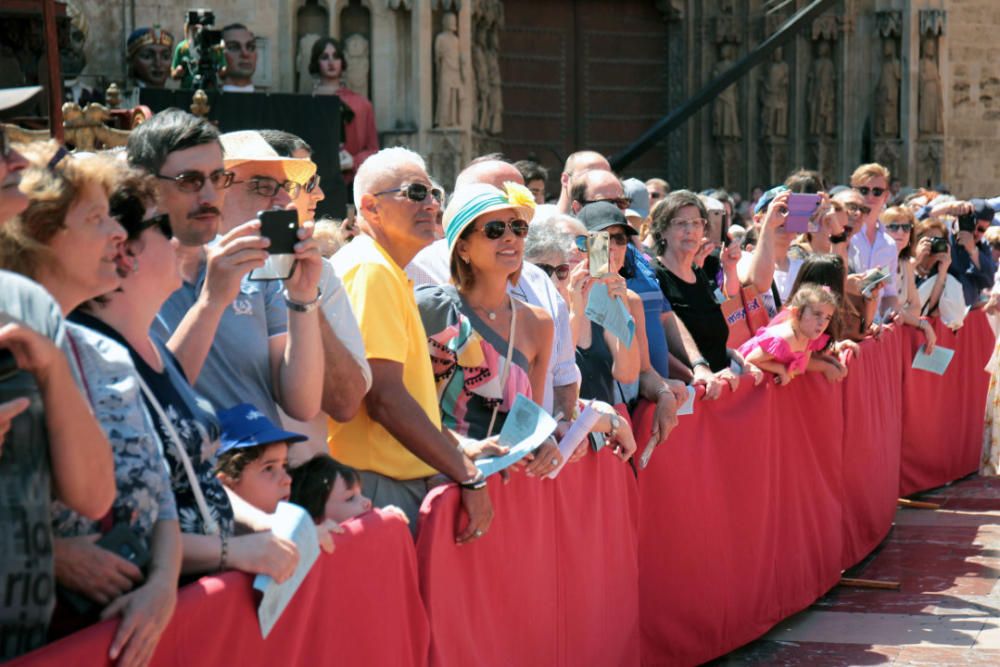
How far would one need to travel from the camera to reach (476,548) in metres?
4.57

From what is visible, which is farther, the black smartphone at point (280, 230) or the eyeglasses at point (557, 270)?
the eyeglasses at point (557, 270)

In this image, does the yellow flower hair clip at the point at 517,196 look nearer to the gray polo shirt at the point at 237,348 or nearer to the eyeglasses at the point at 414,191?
the eyeglasses at the point at 414,191

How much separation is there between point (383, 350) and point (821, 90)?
53.5 ft

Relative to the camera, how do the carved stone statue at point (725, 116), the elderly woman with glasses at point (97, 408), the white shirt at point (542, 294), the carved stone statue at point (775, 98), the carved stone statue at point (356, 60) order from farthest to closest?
the carved stone statue at point (775, 98) → the carved stone statue at point (725, 116) → the carved stone statue at point (356, 60) → the white shirt at point (542, 294) → the elderly woman with glasses at point (97, 408)

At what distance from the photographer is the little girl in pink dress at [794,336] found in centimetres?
761

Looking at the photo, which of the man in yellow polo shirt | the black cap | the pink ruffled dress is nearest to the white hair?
the man in yellow polo shirt

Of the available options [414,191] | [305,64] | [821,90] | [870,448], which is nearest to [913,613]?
[870,448]

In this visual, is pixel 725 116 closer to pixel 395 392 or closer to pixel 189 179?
pixel 395 392

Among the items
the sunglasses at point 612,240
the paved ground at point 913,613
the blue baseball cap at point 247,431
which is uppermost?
the sunglasses at point 612,240

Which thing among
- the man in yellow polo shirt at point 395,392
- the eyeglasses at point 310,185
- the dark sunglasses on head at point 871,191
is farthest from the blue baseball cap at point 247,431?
the dark sunglasses on head at point 871,191

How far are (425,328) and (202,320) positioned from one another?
1285 mm

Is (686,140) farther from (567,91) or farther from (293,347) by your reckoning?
(293,347)

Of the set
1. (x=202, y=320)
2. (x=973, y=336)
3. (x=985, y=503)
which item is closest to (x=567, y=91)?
(x=973, y=336)

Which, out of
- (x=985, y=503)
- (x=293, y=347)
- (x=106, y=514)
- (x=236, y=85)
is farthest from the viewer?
(x=236, y=85)
